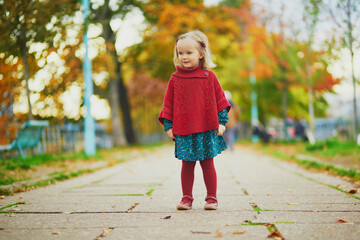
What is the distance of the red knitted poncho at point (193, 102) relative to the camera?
3.89 m

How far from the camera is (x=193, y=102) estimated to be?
12.9 feet

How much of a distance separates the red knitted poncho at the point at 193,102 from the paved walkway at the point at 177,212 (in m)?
0.79

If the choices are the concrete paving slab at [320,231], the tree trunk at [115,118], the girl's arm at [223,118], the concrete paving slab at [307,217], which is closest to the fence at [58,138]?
the tree trunk at [115,118]

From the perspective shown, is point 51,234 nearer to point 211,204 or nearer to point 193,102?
point 211,204

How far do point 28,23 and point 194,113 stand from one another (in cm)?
646

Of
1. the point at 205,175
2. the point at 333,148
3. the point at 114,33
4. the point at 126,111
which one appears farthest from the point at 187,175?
the point at 126,111

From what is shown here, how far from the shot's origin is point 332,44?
10859 mm

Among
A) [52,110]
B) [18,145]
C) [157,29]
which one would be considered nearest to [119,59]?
[157,29]

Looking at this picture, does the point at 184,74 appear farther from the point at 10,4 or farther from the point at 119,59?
the point at 119,59

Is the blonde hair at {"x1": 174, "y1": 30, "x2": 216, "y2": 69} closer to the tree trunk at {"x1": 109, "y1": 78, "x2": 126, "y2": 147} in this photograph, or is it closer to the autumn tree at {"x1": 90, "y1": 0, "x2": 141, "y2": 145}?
the autumn tree at {"x1": 90, "y1": 0, "x2": 141, "y2": 145}

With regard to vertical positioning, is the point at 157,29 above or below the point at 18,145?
above

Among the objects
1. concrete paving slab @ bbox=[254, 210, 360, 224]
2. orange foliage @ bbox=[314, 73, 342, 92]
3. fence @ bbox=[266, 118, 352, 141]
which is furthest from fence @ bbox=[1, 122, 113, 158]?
orange foliage @ bbox=[314, 73, 342, 92]

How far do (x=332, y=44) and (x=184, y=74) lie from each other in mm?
8078

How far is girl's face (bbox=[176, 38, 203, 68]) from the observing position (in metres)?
3.91
